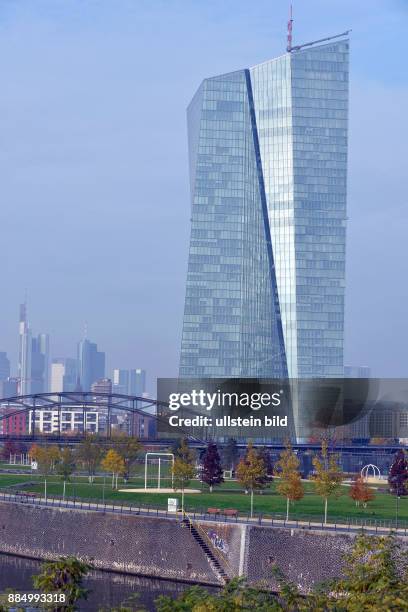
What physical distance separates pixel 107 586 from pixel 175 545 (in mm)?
7874

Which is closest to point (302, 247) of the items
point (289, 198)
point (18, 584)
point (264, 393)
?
point (289, 198)

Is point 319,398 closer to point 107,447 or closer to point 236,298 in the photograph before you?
point 236,298

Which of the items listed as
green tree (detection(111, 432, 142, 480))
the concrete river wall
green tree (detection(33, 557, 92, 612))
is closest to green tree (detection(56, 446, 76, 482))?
green tree (detection(111, 432, 142, 480))

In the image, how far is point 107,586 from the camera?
82.1 meters

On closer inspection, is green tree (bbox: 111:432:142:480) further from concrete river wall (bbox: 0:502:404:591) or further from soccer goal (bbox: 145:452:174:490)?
concrete river wall (bbox: 0:502:404:591)

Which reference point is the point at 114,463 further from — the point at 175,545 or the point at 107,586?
the point at 107,586

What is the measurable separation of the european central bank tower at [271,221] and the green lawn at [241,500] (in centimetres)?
5826

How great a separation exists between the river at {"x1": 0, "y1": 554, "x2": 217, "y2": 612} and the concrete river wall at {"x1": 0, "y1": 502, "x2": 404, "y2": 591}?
1830 mm

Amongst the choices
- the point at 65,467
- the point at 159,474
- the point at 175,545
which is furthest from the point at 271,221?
the point at 175,545

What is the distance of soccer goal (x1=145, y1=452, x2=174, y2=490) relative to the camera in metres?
130

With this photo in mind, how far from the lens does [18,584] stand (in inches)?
3179

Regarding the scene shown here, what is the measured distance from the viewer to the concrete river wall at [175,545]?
268ft

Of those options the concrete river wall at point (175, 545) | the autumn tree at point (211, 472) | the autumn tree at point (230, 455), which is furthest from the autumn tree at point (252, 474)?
the autumn tree at point (230, 455)

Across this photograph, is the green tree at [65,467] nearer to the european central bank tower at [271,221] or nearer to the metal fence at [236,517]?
the metal fence at [236,517]
